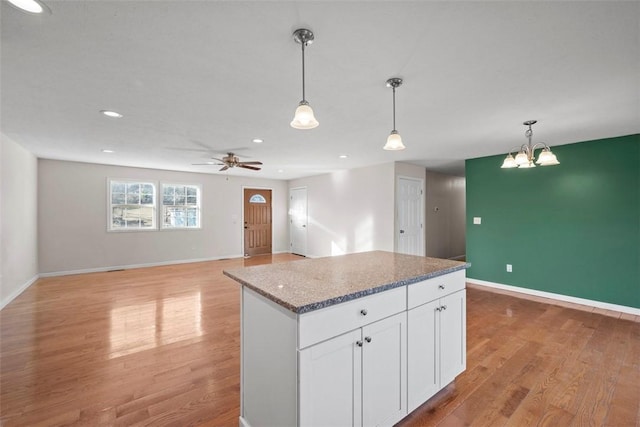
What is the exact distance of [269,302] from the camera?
1434 millimetres

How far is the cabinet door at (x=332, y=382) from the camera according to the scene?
1247mm

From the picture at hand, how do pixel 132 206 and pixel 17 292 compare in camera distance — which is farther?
pixel 132 206

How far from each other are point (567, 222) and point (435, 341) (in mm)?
3681

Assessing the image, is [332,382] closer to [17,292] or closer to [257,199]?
[17,292]

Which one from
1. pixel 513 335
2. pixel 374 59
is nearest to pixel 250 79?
pixel 374 59

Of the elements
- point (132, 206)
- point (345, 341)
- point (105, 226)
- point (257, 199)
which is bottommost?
point (345, 341)

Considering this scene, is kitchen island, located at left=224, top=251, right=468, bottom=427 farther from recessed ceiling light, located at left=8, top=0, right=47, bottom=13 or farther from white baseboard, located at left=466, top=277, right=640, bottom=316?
white baseboard, located at left=466, top=277, right=640, bottom=316

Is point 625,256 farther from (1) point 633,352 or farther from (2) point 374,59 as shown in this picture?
(2) point 374,59

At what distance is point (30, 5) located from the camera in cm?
132

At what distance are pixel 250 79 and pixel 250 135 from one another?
5.20 ft

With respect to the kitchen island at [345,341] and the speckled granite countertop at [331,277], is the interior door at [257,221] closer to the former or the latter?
the speckled granite countertop at [331,277]

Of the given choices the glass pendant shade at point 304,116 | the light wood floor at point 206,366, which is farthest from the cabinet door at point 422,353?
the glass pendant shade at point 304,116

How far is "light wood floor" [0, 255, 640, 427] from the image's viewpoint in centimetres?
181

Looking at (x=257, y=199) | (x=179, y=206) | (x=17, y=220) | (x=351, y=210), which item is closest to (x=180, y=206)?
(x=179, y=206)
